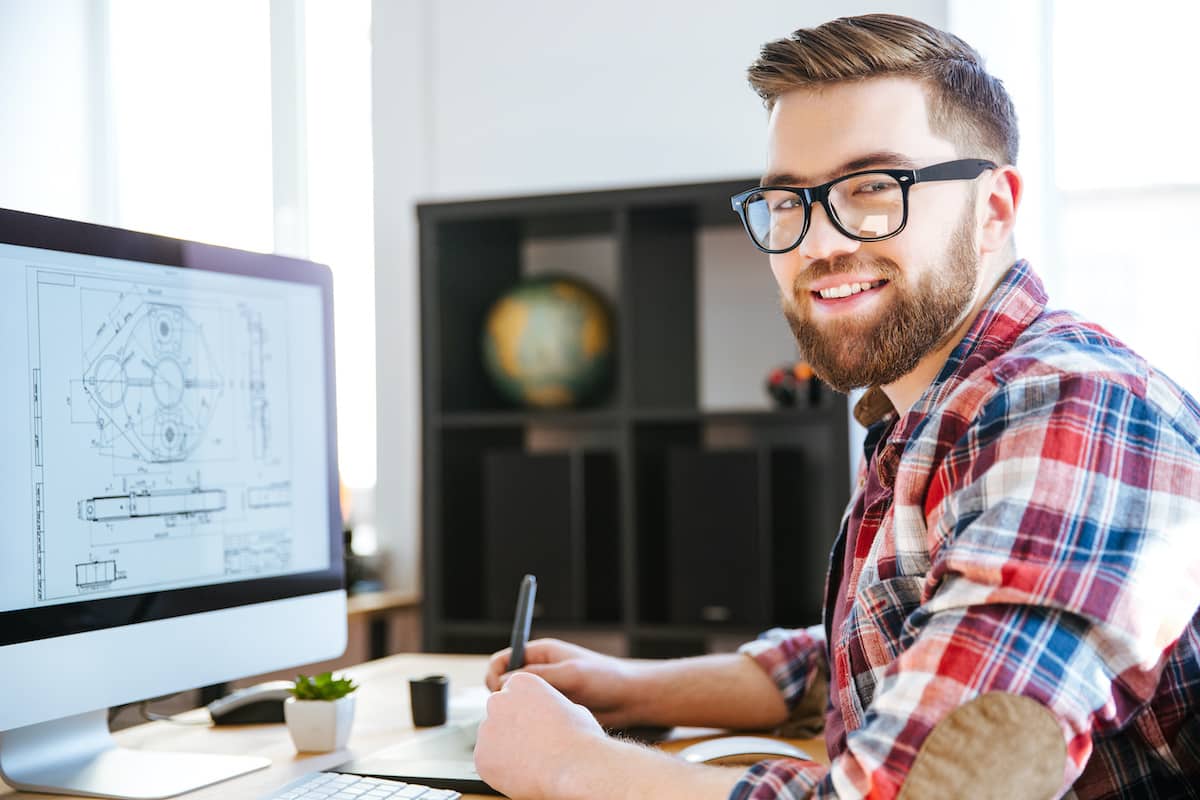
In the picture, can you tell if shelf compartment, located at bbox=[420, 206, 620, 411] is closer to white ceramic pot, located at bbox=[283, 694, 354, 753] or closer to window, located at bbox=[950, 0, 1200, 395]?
window, located at bbox=[950, 0, 1200, 395]

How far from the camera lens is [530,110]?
2969 mm

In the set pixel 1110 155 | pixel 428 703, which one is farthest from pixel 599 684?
pixel 1110 155

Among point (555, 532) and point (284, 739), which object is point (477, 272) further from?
point (284, 739)

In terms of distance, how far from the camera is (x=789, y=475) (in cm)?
257

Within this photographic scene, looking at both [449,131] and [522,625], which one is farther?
[449,131]

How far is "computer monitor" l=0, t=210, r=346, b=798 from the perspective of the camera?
3.46 feet

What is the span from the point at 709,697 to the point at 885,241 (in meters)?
0.58

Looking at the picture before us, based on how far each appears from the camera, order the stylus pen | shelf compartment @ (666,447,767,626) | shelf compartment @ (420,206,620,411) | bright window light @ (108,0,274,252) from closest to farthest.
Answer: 1. the stylus pen
2. shelf compartment @ (666,447,767,626)
3. shelf compartment @ (420,206,620,411)
4. bright window light @ (108,0,274,252)

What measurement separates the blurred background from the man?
142cm

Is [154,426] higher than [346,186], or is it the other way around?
[346,186]

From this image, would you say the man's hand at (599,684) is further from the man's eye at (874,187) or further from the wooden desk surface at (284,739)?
the man's eye at (874,187)

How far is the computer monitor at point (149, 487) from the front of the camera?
1054 millimetres

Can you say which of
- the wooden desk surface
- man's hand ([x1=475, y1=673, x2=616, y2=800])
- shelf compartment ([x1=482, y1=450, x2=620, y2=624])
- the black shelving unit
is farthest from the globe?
man's hand ([x1=475, y1=673, x2=616, y2=800])

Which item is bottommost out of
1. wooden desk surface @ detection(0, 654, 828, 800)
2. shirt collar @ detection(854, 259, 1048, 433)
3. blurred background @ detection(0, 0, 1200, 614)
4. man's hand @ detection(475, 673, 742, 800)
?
wooden desk surface @ detection(0, 654, 828, 800)
